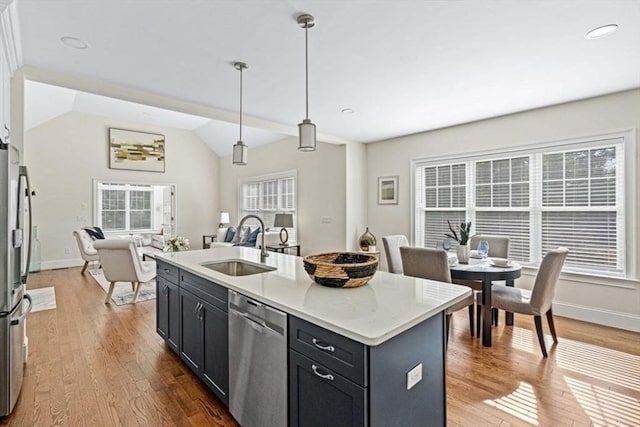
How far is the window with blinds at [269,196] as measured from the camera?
711cm

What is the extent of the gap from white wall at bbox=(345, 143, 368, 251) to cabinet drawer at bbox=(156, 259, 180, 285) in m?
3.44

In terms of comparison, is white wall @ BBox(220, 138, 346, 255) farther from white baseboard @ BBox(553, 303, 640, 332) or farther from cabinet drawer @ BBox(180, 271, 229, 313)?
cabinet drawer @ BBox(180, 271, 229, 313)

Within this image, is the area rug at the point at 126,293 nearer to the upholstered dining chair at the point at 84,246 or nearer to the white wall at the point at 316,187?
the upholstered dining chair at the point at 84,246

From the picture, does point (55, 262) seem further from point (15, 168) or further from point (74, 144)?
point (15, 168)

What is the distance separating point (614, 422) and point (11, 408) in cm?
371

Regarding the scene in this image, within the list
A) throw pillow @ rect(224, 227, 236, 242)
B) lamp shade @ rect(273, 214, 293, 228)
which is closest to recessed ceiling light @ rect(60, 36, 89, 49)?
lamp shade @ rect(273, 214, 293, 228)

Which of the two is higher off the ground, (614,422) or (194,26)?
(194,26)

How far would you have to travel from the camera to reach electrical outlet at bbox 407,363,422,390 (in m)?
1.37

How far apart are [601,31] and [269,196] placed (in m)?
6.46

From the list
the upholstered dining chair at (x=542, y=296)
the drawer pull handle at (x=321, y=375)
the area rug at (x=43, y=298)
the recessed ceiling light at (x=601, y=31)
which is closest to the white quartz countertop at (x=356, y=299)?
the drawer pull handle at (x=321, y=375)

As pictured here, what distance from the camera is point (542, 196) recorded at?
4.05 metres

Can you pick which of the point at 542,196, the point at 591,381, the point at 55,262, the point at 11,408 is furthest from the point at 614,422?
the point at 55,262

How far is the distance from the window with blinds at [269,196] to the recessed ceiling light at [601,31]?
17.2 ft

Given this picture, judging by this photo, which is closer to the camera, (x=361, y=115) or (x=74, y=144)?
(x=361, y=115)
